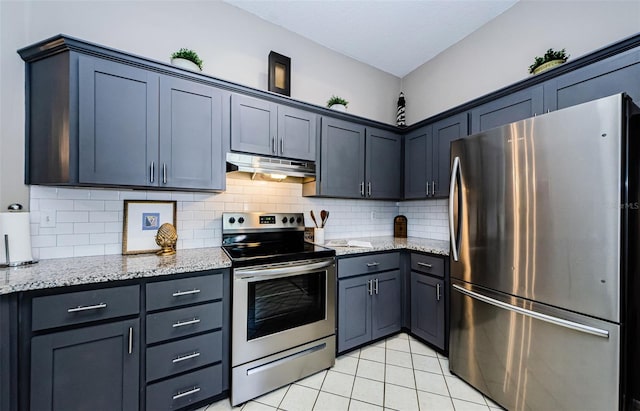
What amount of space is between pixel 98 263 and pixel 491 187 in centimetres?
255

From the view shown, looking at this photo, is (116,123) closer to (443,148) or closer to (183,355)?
(183,355)

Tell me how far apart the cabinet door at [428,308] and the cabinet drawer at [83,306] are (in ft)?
7.14

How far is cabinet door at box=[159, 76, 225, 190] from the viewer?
1757mm

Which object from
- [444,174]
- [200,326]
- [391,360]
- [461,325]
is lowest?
[391,360]

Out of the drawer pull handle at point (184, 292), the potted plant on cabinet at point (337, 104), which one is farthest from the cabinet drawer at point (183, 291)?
the potted plant on cabinet at point (337, 104)

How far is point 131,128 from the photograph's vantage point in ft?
5.41

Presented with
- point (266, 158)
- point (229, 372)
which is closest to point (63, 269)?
point (229, 372)

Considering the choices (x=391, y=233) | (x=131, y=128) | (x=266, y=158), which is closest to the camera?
A: (x=131, y=128)

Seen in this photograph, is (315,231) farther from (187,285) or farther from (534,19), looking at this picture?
(534,19)

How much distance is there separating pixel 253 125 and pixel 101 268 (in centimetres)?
139

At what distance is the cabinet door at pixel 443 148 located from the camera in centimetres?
239

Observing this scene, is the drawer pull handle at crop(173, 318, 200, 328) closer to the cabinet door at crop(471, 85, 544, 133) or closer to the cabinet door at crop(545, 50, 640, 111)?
the cabinet door at crop(471, 85, 544, 133)

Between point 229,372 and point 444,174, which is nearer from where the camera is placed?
point 229,372

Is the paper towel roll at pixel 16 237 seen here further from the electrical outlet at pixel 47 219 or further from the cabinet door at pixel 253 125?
the cabinet door at pixel 253 125
